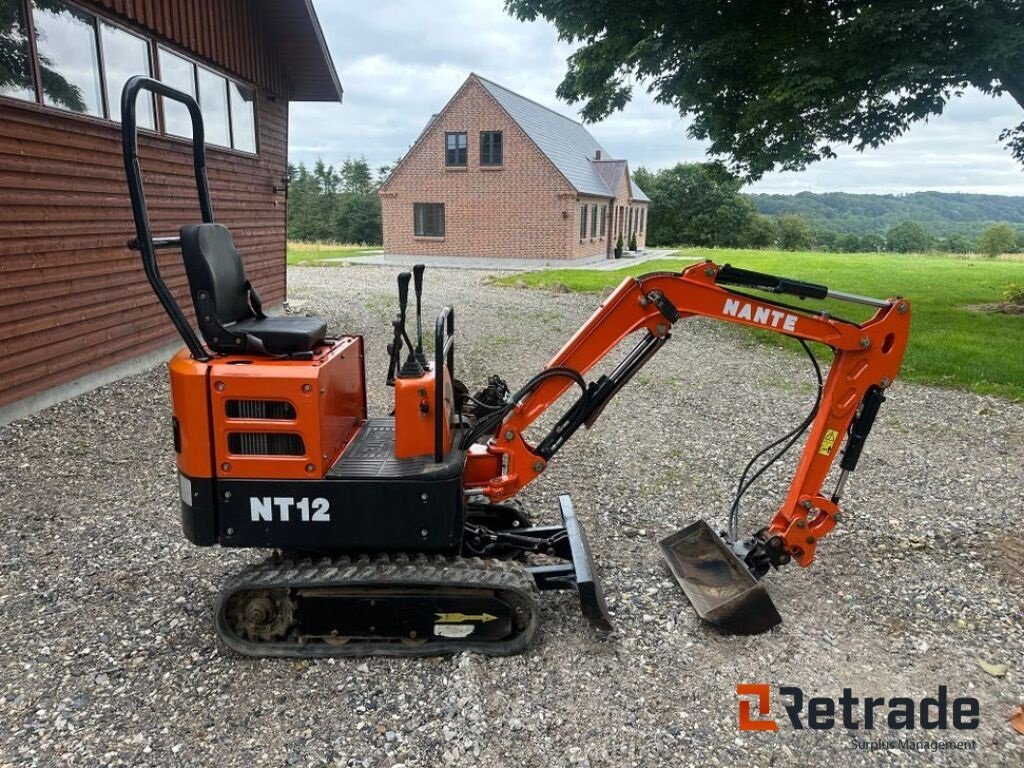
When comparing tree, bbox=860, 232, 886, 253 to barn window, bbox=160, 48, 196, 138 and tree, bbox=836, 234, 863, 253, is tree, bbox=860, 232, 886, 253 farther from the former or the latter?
barn window, bbox=160, 48, 196, 138

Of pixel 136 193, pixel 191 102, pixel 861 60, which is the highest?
pixel 861 60

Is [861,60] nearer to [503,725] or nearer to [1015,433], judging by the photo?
[1015,433]

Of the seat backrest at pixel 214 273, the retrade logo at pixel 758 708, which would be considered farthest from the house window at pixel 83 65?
the retrade logo at pixel 758 708

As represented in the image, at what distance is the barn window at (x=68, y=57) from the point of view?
7812 millimetres

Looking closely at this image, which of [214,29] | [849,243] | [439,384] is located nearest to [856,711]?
[439,384]

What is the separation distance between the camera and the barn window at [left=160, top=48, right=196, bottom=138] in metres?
10.0

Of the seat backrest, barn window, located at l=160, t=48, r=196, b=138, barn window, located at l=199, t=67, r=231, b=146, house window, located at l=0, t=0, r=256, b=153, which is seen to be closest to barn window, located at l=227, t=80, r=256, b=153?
barn window, located at l=199, t=67, r=231, b=146

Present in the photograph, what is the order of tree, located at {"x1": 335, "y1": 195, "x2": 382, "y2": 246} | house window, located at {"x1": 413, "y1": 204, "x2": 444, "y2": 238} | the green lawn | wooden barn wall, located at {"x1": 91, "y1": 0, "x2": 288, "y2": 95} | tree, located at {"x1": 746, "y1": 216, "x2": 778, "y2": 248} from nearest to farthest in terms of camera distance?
wooden barn wall, located at {"x1": 91, "y1": 0, "x2": 288, "y2": 95}
the green lawn
house window, located at {"x1": 413, "y1": 204, "x2": 444, "y2": 238}
tree, located at {"x1": 746, "y1": 216, "x2": 778, "y2": 248}
tree, located at {"x1": 335, "y1": 195, "x2": 382, "y2": 246}

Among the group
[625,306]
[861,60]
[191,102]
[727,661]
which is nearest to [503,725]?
[727,661]

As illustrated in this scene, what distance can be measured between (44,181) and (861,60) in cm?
1221

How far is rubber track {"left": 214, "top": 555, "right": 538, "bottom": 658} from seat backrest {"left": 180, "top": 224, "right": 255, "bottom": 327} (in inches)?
52.3

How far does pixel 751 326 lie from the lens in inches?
159

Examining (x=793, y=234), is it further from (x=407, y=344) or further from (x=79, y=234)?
(x=407, y=344)

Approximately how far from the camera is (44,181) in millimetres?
7809
